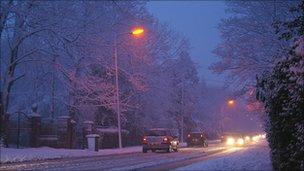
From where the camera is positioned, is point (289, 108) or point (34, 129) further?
point (34, 129)

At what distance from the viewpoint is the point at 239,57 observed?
40.2 meters

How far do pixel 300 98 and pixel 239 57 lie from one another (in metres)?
30.0

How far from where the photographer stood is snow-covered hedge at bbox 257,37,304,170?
1064cm

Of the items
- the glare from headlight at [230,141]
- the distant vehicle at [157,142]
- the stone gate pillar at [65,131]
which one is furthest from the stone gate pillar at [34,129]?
the glare from headlight at [230,141]

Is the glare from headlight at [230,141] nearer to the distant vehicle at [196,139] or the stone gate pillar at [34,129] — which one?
the distant vehicle at [196,139]

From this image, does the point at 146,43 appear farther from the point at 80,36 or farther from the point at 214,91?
the point at 214,91

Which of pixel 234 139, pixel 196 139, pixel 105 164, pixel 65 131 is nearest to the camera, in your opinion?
pixel 105 164

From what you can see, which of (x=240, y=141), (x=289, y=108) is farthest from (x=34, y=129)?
(x=240, y=141)

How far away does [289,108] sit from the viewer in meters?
11.0

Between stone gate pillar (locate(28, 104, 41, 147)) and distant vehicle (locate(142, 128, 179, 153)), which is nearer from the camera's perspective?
stone gate pillar (locate(28, 104, 41, 147))

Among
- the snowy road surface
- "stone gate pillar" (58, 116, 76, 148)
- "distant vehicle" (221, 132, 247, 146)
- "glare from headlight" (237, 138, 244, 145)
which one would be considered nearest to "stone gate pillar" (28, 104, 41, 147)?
"stone gate pillar" (58, 116, 76, 148)

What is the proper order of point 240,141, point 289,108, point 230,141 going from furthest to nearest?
point 230,141 → point 240,141 → point 289,108

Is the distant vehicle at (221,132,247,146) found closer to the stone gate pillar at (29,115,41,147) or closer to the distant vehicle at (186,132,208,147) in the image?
the distant vehicle at (186,132,208,147)

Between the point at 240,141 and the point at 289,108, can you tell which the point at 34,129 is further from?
the point at 240,141
